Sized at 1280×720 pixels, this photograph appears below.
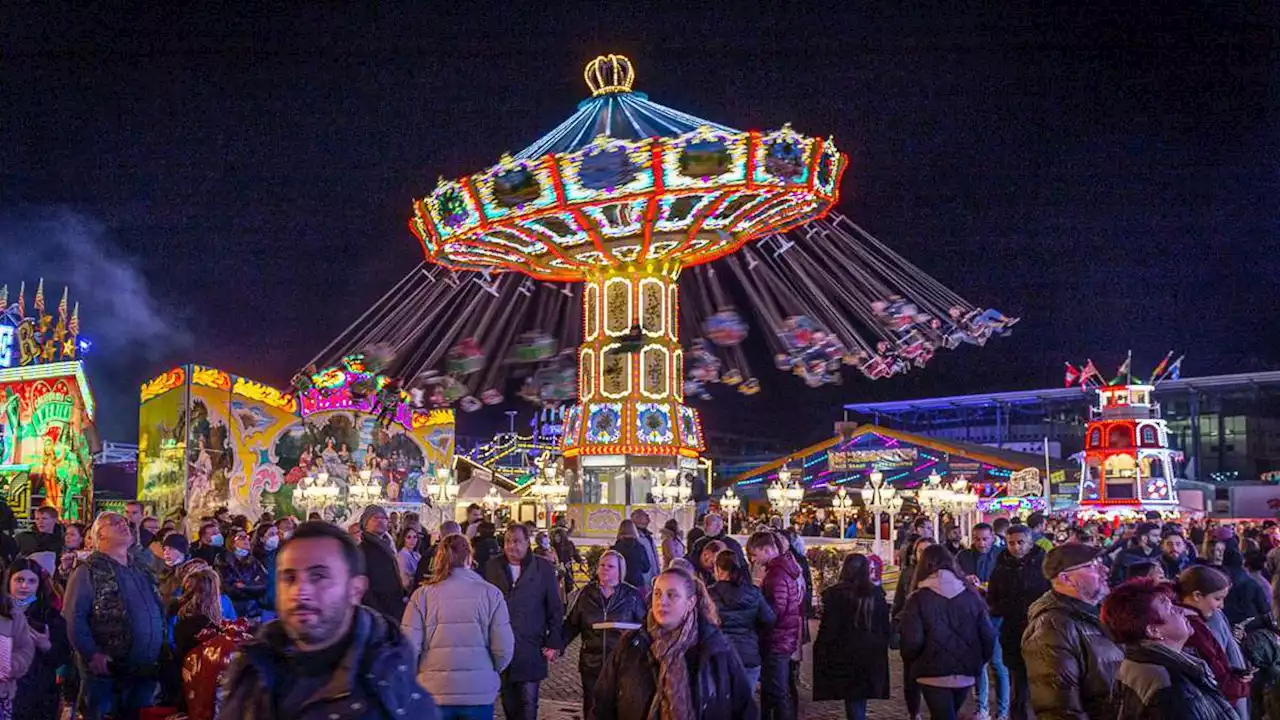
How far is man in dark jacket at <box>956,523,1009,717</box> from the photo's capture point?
929cm

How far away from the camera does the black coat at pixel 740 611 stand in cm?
698

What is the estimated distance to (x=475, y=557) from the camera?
10.1 metres

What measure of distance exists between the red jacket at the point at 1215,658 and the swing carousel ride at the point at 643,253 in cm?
2119

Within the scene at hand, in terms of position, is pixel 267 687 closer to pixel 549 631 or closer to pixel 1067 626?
pixel 1067 626

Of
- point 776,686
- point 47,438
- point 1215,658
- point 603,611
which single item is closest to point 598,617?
point 603,611

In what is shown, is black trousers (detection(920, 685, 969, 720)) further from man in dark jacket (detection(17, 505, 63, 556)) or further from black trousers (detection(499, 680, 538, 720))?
man in dark jacket (detection(17, 505, 63, 556))

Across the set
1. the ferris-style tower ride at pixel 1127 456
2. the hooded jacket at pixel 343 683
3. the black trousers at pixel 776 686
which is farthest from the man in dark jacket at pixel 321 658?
the ferris-style tower ride at pixel 1127 456

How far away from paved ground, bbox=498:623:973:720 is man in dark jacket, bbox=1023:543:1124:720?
191 inches

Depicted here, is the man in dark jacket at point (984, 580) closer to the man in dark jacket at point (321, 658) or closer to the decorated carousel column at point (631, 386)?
the man in dark jacket at point (321, 658)

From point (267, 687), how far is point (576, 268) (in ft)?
107

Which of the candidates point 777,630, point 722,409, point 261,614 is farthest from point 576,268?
point 722,409

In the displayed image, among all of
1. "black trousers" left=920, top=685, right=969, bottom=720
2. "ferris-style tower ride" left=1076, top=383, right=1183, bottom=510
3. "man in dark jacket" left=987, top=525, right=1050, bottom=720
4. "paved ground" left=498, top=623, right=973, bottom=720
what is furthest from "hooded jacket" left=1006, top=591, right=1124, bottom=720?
"ferris-style tower ride" left=1076, top=383, right=1183, bottom=510

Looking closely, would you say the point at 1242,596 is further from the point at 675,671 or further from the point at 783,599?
the point at 675,671

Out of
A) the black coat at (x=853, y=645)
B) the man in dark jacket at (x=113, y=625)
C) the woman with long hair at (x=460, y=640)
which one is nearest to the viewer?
the woman with long hair at (x=460, y=640)
